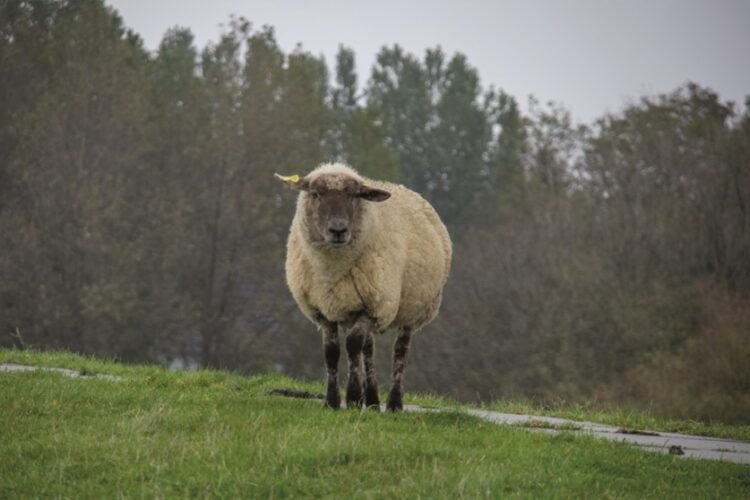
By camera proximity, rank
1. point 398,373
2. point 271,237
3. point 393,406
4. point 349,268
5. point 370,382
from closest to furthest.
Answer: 1. point 349,268
2. point 370,382
3. point 393,406
4. point 398,373
5. point 271,237

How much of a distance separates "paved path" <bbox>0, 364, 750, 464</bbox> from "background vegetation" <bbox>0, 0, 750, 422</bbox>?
25955 mm

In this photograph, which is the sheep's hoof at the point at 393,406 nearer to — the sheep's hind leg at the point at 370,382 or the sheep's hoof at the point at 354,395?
the sheep's hind leg at the point at 370,382

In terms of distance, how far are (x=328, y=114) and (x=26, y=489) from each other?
56352 mm

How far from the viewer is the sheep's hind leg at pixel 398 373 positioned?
13.6m

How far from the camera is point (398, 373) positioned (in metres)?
13.8

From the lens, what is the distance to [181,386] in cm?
1391

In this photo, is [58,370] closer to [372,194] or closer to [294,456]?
[372,194]

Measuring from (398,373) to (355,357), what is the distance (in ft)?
4.03

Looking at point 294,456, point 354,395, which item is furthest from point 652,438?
point 294,456

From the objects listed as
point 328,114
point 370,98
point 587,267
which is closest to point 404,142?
point 370,98

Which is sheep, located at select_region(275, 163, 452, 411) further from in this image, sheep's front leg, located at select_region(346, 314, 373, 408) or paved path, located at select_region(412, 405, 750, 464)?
paved path, located at select_region(412, 405, 750, 464)

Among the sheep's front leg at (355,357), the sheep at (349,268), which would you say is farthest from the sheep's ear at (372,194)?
the sheep's front leg at (355,357)

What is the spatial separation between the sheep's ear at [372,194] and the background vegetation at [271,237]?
28016mm

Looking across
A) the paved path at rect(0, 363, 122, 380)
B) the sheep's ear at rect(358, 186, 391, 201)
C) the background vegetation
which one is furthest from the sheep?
the background vegetation
